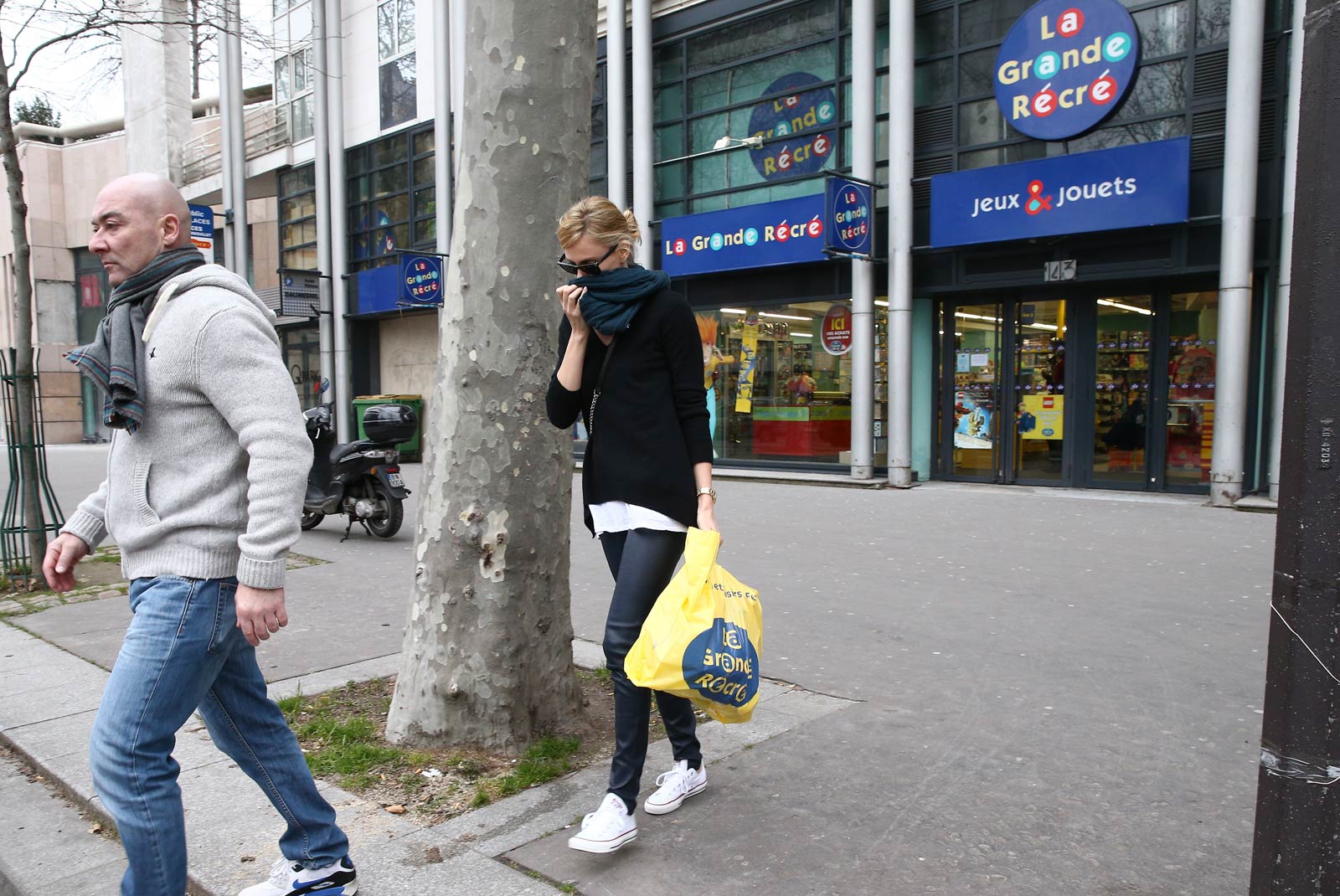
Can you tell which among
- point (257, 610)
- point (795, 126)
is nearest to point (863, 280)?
point (795, 126)

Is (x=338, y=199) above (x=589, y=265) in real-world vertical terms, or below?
above

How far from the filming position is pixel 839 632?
5.68m

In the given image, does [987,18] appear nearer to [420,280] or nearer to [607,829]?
[420,280]

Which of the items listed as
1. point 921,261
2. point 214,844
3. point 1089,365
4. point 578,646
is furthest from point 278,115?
point 214,844

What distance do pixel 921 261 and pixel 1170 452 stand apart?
12.3ft

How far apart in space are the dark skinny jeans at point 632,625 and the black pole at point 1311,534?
157 cm

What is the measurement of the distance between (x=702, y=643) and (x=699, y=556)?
24 cm

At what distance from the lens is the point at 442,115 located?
59.1ft

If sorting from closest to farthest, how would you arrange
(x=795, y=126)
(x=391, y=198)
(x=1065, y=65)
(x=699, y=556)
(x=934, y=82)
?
(x=699, y=556), (x=1065, y=65), (x=934, y=82), (x=795, y=126), (x=391, y=198)

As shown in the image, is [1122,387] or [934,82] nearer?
[1122,387]

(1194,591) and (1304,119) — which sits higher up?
(1304,119)

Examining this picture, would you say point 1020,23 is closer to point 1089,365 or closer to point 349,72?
point 1089,365

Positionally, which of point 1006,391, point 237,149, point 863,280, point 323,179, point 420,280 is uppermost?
point 237,149

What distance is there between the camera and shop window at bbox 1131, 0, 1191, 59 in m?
10.6
